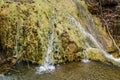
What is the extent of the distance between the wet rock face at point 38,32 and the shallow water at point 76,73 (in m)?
0.47

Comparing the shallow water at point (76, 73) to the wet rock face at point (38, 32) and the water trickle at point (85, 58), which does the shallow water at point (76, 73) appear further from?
the wet rock face at point (38, 32)

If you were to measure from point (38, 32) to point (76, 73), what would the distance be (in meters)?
1.87

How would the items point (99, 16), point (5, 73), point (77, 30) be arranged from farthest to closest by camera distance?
point (99, 16) < point (77, 30) < point (5, 73)

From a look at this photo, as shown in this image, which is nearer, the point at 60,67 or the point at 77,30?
the point at 60,67

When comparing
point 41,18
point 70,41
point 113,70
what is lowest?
point 113,70

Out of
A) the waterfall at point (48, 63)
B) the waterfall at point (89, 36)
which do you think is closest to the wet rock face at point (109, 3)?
the waterfall at point (89, 36)

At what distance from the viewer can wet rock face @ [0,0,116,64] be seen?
29.8 feet

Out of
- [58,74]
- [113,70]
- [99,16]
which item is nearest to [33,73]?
[58,74]

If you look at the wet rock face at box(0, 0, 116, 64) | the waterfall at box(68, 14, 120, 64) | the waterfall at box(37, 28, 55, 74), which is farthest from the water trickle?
the waterfall at box(37, 28, 55, 74)

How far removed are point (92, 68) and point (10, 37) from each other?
2796 mm

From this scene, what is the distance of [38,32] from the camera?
9.20 meters

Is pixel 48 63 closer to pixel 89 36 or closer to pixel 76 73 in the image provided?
pixel 76 73

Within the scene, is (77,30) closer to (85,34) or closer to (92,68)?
(85,34)

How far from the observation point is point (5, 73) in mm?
8188
